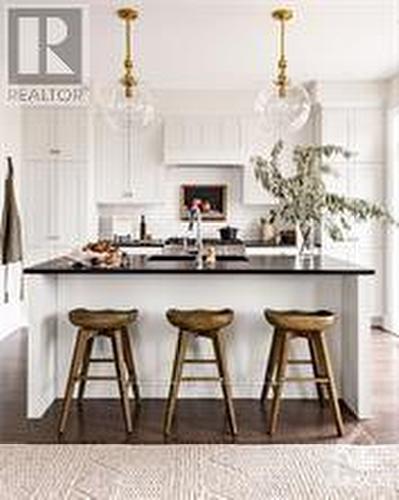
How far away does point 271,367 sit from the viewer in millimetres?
4578

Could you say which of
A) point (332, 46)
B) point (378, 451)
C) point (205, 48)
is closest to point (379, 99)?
point (332, 46)

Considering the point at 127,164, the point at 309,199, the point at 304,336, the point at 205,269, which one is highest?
the point at 127,164

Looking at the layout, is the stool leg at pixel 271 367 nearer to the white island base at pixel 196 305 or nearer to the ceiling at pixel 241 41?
the white island base at pixel 196 305

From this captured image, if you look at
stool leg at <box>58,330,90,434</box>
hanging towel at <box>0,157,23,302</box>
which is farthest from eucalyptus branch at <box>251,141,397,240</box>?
hanging towel at <box>0,157,23,302</box>

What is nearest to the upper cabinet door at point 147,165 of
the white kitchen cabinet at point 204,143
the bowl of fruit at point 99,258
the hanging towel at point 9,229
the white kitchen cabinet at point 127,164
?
the white kitchen cabinet at point 127,164

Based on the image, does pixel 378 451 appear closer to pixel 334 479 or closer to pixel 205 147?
pixel 334 479

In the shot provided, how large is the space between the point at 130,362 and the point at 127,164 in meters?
4.10

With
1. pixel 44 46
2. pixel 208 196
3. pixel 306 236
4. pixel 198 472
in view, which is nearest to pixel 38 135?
pixel 44 46

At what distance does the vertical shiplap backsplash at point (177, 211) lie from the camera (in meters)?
8.57

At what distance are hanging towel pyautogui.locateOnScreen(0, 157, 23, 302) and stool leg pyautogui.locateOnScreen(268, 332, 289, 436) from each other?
Answer: 12.6 feet

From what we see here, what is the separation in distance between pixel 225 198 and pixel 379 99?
6.98 ft

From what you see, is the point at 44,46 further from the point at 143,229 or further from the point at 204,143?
the point at 143,229

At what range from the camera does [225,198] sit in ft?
28.2

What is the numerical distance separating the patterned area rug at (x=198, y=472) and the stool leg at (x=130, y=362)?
2.90 feet
